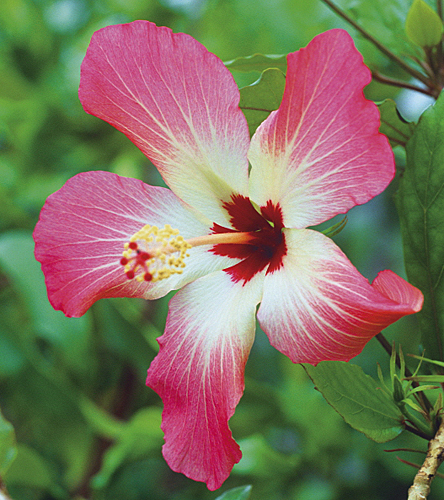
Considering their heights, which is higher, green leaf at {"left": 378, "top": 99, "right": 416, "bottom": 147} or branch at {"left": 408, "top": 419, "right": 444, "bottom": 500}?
green leaf at {"left": 378, "top": 99, "right": 416, "bottom": 147}

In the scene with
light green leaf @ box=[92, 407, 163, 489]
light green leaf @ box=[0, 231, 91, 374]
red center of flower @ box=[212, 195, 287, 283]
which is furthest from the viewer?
light green leaf @ box=[0, 231, 91, 374]

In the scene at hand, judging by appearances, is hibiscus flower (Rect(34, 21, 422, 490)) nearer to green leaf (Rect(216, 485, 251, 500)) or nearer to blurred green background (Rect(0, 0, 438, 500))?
green leaf (Rect(216, 485, 251, 500))

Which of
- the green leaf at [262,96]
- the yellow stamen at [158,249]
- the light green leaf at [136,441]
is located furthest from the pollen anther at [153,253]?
the light green leaf at [136,441]

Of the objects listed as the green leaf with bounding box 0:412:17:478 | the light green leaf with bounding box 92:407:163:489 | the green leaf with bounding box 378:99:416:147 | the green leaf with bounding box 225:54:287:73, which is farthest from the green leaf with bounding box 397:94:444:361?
the light green leaf with bounding box 92:407:163:489

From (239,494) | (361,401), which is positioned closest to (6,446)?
(239,494)

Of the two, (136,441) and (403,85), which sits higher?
(403,85)

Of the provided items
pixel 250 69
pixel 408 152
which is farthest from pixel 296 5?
pixel 408 152

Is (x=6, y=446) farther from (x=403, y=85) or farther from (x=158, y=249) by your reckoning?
(x=403, y=85)

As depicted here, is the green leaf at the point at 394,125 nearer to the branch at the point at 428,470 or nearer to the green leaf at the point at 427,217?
the green leaf at the point at 427,217
